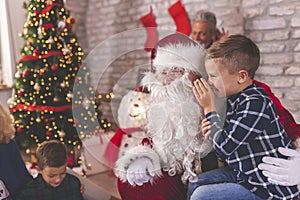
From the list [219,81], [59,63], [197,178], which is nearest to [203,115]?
[219,81]

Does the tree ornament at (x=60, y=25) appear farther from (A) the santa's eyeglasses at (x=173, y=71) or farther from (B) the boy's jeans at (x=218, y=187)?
(B) the boy's jeans at (x=218, y=187)

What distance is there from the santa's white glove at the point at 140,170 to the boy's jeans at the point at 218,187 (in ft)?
0.65

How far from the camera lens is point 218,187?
66.4 inches

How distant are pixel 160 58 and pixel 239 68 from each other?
1.06ft

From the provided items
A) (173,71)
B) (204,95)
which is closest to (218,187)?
(204,95)

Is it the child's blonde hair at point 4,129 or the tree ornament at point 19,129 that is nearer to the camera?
the child's blonde hair at point 4,129

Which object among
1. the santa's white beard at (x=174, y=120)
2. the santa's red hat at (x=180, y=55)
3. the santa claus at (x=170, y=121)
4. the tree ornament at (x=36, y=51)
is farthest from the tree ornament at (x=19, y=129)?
the santa's red hat at (x=180, y=55)

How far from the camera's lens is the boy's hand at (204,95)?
159cm

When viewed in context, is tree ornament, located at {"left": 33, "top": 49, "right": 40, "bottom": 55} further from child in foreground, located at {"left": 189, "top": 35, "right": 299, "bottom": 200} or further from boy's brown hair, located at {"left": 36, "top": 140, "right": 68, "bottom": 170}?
child in foreground, located at {"left": 189, "top": 35, "right": 299, "bottom": 200}

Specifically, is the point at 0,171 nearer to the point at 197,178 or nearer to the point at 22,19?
the point at 197,178

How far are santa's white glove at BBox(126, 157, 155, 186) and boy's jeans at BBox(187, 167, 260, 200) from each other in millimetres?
198

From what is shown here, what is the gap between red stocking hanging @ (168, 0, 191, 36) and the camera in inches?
135

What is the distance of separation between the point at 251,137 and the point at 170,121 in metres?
0.34

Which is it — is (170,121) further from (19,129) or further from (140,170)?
(19,129)
